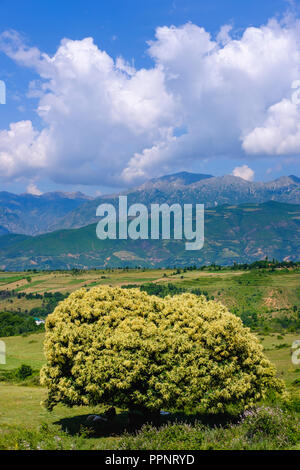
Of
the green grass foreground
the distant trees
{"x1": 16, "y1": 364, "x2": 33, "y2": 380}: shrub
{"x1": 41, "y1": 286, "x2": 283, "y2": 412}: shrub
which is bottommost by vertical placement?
the distant trees

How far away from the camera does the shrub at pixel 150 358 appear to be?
23.1 m

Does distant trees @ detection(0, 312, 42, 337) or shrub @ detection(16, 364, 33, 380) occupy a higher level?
shrub @ detection(16, 364, 33, 380)

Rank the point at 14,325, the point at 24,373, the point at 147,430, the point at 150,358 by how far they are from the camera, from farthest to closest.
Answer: the point at 14,325 → the point at 24,373 → the point at 147,430 → the point at 150,358

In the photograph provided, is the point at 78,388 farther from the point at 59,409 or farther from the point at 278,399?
the point at 278,399

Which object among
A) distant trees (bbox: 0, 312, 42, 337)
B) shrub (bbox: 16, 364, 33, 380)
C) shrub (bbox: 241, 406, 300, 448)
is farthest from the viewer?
distant trees (bbox: 0, 312, 42, 337)

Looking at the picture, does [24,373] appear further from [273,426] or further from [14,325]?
[14,325]

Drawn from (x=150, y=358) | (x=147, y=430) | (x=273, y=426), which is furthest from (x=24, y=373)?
(x=273, y=426)

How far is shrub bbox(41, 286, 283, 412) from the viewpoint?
911 inches

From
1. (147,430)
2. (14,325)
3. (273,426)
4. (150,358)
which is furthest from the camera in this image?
(14,325)

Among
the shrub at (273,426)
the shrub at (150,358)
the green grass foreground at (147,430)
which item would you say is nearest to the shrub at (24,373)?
the green grass foreground at (147,430)

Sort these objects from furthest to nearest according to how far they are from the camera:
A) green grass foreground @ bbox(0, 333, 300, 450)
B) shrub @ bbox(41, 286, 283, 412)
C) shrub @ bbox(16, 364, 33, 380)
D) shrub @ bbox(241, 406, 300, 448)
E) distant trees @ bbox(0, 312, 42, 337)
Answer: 1. distant trees @ bbox(0, 312, 42, 337)
2. shrub @ bbox(16, 364, 33, 380)
3. shrub @ bbox(41, 286, 283, 412)
4. shrub @ bbox(241, 406, 300, 448)
5. green grass foreground @ bbox(0, 333, 300, 450)

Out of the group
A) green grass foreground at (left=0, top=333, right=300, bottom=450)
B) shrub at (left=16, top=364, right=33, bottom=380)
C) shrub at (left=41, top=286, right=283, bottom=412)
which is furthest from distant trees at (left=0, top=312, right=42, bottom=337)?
shrub at (left=41, top=286, right=283, bottom=412)

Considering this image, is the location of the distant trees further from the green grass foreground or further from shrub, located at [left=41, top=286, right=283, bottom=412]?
shrub, located at [left=41, top=286, right=283, bottom=412]

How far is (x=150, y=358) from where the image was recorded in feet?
78.2
